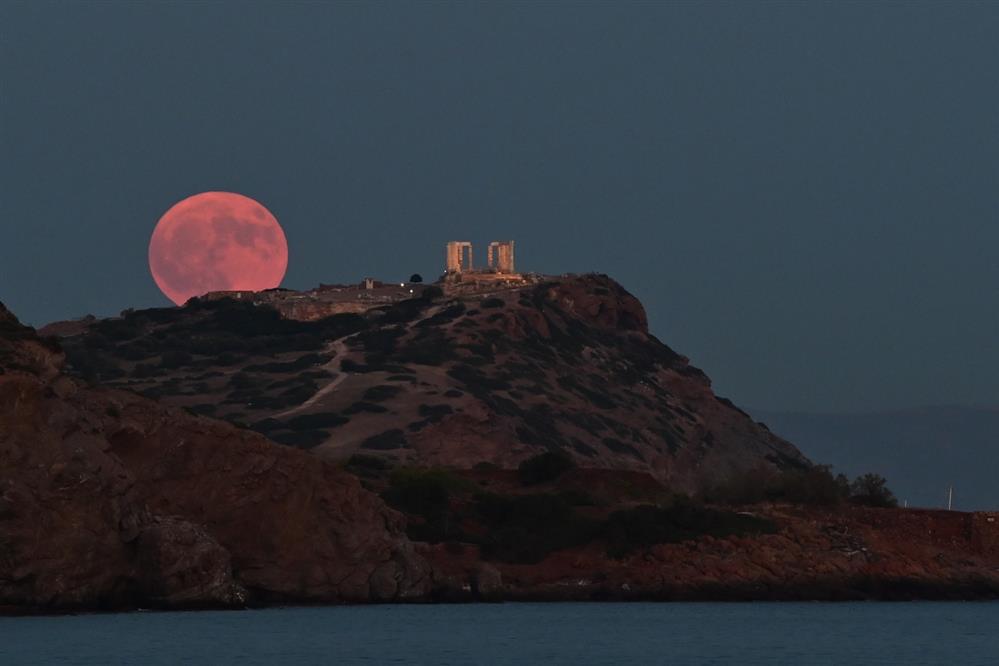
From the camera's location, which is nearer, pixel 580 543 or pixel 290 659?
pixel 290 659

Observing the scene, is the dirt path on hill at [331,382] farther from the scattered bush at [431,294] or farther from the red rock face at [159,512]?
the red rock face at [159,512]

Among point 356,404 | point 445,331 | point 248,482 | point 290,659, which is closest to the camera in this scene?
point 290,659

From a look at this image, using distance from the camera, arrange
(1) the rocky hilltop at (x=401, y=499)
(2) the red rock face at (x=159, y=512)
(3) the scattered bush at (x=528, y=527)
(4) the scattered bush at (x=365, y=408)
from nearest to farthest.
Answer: (2) the red rock face at (x=159, y=512) < (1) the rocky hilltop at (x=401, y=499) < (3) the scattered bush at (x=528, y=527) < (4) the scattered bush at (x=365, y=408)

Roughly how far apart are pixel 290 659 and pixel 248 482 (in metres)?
19.4

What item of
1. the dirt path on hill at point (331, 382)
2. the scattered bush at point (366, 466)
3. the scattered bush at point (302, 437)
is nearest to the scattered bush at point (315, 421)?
the scattered bush at point (302, 437)

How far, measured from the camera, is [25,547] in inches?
2606

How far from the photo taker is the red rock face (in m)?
67.3

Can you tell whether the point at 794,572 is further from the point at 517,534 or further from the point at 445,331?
the point at 445,331

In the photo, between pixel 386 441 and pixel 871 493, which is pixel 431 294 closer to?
pixel 386 441

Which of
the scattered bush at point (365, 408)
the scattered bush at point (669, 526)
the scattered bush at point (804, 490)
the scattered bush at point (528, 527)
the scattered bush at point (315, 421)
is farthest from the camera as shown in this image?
the scattered bush at point (365, 408)

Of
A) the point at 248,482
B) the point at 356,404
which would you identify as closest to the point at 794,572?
the point at 248,482

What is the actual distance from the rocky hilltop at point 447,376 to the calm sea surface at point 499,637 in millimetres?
54830

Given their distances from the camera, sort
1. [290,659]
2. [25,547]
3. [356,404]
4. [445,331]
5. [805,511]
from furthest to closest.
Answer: [445,331], [356,404], [805,511], [25,547], [290,659]

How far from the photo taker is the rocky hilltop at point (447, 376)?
14612 centimetres
